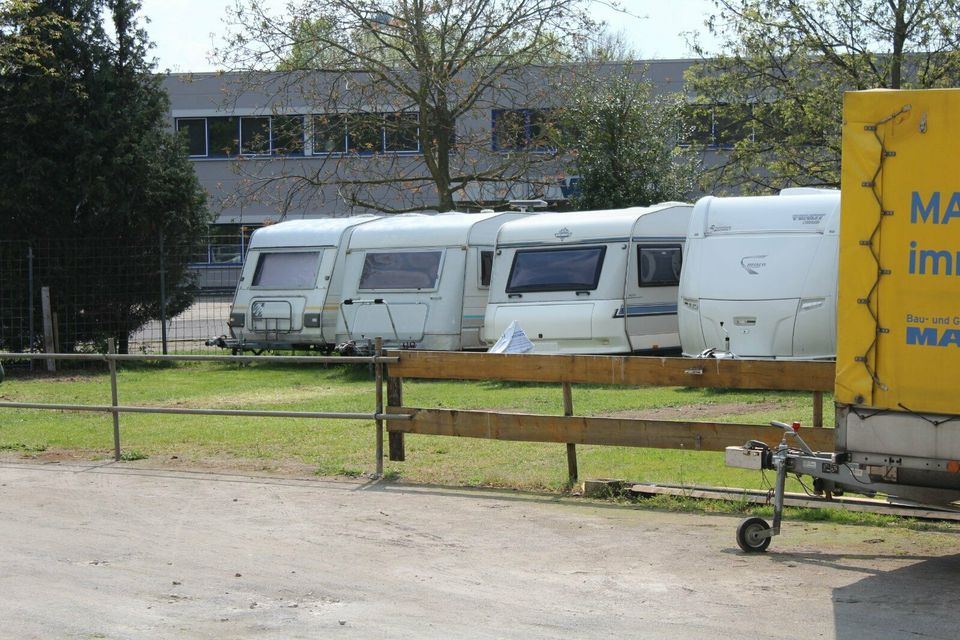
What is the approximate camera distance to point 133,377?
822 inches

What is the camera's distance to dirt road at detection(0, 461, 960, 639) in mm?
6082

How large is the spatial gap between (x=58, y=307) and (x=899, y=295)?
60.8 ft

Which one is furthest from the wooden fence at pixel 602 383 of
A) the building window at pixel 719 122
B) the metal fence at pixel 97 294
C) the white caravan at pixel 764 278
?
the building window at pixel 719 122

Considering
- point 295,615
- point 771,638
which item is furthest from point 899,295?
point 295,615

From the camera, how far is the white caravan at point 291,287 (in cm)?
2162

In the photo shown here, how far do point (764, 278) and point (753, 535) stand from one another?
9.39 meters

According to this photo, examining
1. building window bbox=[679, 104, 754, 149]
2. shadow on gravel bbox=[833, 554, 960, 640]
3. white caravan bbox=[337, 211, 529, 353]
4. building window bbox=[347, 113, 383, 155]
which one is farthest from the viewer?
building window bbox=[679, 104, 754, 149]

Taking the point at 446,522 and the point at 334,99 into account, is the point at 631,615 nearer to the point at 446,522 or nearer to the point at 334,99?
the point at 446,522

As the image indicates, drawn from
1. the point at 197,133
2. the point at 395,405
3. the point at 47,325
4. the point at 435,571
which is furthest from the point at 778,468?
the point at 197,133

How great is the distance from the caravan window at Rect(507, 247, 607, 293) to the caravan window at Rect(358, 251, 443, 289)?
65.9 inches

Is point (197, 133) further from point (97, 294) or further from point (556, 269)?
point (556, 269)

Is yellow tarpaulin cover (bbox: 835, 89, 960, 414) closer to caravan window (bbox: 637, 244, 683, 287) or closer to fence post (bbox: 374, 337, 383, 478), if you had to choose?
fence post (bbox: 374, 337, 383, 478)

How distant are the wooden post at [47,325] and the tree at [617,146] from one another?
440 inches

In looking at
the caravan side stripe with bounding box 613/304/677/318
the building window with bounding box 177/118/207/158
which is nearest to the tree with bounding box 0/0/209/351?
the caravan side stripe with bounding box 613/304/677/318
